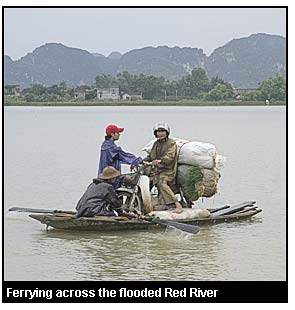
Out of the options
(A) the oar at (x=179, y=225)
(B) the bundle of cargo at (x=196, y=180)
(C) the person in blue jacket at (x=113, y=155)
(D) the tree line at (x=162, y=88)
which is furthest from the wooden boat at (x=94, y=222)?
(D) the tree line at (x=162, y=88)

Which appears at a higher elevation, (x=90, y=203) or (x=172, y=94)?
(x=172, y=94)

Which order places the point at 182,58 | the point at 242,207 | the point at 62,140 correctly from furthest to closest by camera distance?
1. the point at 182,58
2. the point at 62,140
3. the point at 242,207

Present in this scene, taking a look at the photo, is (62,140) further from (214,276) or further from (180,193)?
(214,276)

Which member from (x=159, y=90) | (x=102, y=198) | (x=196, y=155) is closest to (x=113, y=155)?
(x=102, y=198)

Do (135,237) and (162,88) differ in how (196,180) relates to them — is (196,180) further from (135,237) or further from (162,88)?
(162,88)

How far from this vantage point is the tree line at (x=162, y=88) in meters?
29.0

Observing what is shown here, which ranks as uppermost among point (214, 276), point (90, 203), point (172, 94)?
point (172, 94)

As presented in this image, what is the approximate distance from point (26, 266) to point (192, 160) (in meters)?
2.61

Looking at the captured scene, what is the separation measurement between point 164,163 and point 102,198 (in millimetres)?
987

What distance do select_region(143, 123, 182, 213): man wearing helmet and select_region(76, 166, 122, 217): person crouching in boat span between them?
23.5 inches

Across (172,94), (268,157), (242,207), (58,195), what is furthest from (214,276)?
(172,94)

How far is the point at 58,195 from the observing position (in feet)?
48.1

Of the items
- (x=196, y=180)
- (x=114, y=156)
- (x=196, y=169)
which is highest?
(x=114, y=156)

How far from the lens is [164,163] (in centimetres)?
1066
